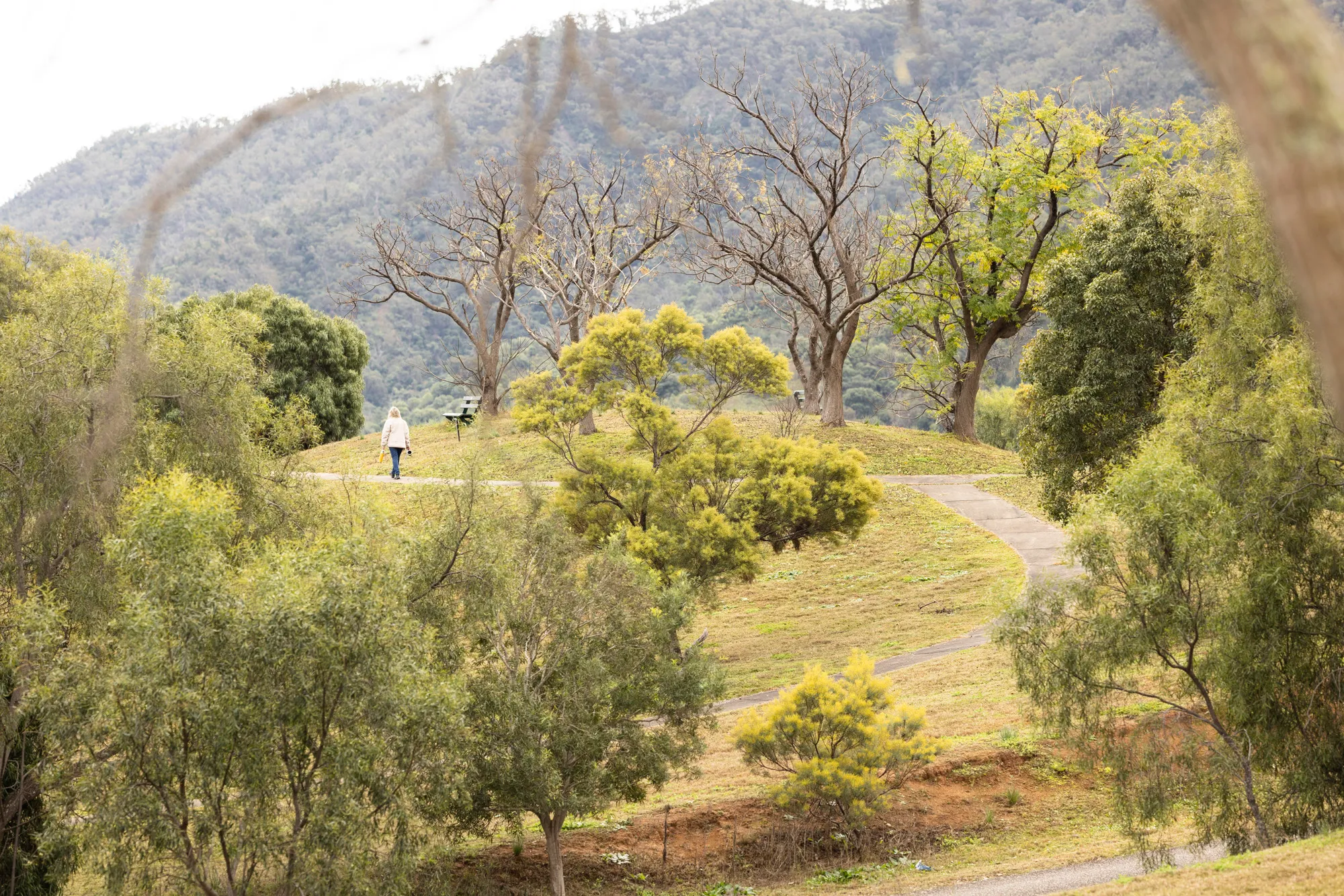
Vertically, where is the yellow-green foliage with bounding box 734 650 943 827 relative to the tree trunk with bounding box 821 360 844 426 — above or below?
below

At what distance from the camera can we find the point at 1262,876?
339 inches

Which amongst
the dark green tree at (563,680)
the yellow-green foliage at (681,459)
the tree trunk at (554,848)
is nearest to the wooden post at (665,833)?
the dark green tree at (563,680)

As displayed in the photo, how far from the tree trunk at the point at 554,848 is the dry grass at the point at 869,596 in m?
7.54

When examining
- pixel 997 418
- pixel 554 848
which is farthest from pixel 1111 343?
pixel 997 418

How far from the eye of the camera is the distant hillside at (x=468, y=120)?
245cm

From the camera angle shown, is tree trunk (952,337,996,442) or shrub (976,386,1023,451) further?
shrub (976,386,1023,451)

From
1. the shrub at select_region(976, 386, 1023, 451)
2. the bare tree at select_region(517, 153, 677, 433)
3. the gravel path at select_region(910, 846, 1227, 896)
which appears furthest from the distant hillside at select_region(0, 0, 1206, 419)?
the shrub at select_region(976, 386, 1023, 451)

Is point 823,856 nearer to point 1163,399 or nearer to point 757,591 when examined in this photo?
point 1163,399

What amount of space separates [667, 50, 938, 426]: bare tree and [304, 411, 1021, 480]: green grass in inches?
72.1

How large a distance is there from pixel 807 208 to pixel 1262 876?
36.1 metres

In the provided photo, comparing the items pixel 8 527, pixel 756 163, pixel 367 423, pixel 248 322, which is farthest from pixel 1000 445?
pixel 8 527

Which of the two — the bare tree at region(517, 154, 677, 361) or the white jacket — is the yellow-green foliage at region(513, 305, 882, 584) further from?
the bare tree at region(517, 154, 677, 361)

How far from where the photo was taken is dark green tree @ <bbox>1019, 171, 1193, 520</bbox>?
2070 centimetres

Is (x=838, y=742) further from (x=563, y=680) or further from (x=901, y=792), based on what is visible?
(x=563, y=680)
